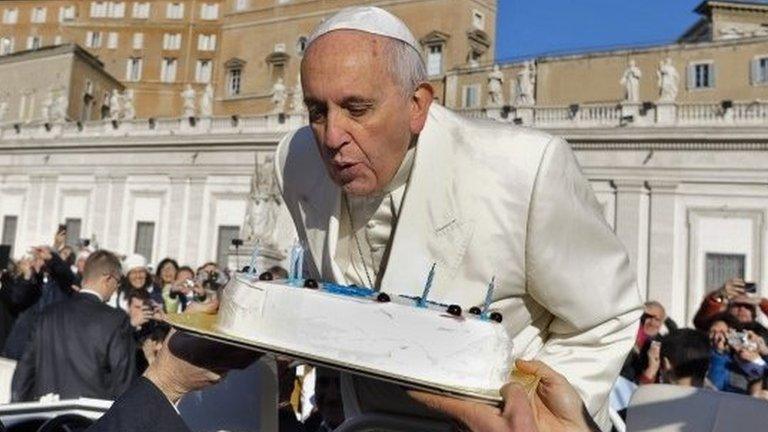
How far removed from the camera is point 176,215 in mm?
36688

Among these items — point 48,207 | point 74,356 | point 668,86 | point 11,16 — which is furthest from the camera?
point 11,16

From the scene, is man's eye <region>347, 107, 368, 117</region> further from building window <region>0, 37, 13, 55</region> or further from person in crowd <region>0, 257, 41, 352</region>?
building window <region>0, 37, 13, 55</region>

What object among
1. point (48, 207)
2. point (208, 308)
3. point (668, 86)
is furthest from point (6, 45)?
point (208, 308)

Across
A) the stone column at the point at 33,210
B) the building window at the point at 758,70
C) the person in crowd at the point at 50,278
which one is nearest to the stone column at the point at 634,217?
the building window at the point at 758,70

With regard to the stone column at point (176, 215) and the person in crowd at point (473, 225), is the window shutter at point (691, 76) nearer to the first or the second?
the stone column at point (176, 215)

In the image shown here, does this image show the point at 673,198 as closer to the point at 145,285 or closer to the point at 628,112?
the point at 628,112

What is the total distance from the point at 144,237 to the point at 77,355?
1329 inches

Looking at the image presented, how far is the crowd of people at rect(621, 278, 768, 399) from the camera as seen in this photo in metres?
4.92

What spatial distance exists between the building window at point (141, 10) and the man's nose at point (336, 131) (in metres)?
64.1

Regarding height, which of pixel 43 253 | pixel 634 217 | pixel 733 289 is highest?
pixel 634 217

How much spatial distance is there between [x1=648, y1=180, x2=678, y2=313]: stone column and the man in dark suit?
23.0 m

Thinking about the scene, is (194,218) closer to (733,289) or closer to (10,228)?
(10,228)

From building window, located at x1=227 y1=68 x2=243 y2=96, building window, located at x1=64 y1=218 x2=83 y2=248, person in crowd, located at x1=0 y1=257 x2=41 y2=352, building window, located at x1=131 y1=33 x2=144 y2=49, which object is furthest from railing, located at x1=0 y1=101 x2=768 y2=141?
building window, located at x1=131 y1=33 x2=144 y2=49

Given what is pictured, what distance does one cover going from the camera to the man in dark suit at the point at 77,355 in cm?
517
